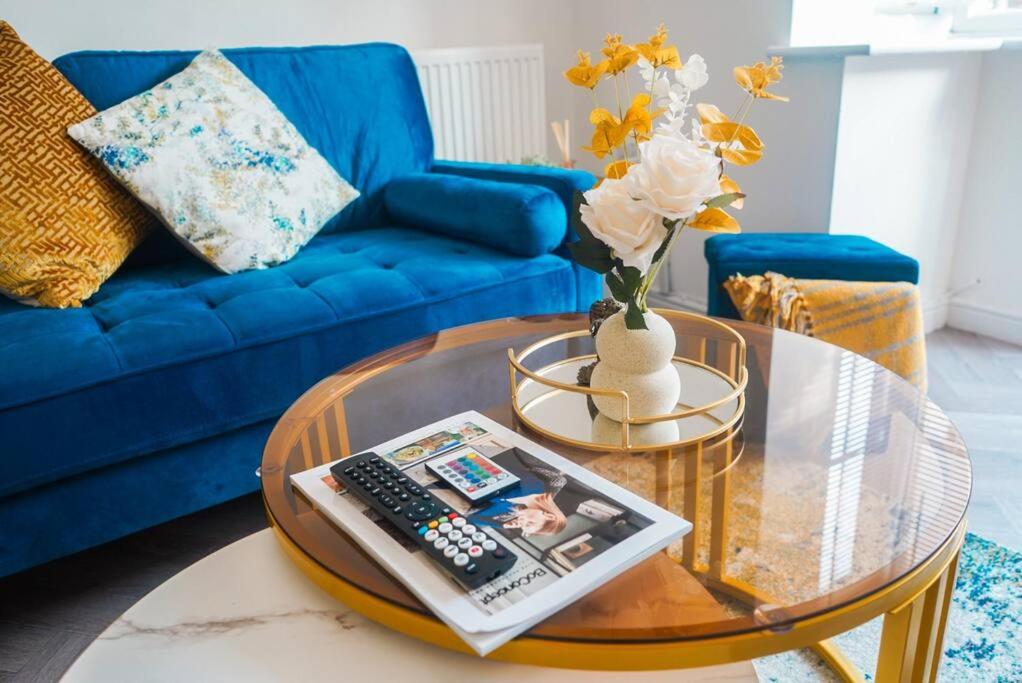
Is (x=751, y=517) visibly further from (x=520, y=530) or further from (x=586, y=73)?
(x=586, y=73)

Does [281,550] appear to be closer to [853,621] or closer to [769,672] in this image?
[853,621]

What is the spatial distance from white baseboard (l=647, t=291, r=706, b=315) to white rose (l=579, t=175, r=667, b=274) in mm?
1826

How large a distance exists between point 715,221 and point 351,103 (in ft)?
5.04

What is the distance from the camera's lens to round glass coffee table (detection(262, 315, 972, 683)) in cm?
64

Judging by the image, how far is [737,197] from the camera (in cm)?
92

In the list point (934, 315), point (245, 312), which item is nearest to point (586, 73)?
point (245, 312)

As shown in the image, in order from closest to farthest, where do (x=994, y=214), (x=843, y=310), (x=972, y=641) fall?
(x=972, y=641), (x=843, y=310), (x=994, y=214)

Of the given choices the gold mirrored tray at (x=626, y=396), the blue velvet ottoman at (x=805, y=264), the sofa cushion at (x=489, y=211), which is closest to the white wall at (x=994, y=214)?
the blue velvet ottoman at (x=805, y=264)

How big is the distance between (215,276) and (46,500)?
612 millimetres

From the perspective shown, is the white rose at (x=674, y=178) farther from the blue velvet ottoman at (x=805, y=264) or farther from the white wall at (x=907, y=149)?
the white wall at (x=907, y=149)

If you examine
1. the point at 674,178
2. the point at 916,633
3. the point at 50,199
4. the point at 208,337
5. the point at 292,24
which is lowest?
the point at 916,633

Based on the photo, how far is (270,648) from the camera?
0.72m

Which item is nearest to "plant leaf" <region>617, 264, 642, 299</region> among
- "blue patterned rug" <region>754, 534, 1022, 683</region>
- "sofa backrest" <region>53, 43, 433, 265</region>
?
"blue patterned rug" <region>754, 534, 1022, 683</region>

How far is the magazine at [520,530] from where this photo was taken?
0.65 meters
